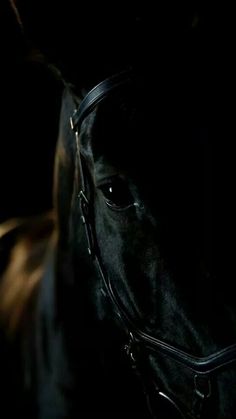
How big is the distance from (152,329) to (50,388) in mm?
683

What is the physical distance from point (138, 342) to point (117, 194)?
0.41 m

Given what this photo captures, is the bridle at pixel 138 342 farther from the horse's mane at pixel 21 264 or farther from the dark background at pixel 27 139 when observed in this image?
the dark background at pixel 27 139

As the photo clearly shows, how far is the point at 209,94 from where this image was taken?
1067mm

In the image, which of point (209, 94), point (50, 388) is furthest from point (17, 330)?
point (209, 94)

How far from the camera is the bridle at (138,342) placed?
1061mm

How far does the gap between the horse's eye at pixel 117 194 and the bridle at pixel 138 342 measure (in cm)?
14

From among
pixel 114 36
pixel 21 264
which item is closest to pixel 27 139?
pixel 21 264

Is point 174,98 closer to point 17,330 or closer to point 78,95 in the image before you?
point 78,95

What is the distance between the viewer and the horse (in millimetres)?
1016

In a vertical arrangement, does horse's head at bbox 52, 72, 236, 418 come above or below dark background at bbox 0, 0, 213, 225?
below

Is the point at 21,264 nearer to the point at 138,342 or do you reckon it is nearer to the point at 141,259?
the point at 138,342

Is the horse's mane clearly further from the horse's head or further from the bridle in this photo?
the horse's head

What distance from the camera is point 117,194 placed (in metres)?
1.12

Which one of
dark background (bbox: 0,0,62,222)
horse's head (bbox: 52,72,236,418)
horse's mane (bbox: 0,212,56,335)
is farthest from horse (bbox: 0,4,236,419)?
dark background (bbox: 0,0,62,222)
